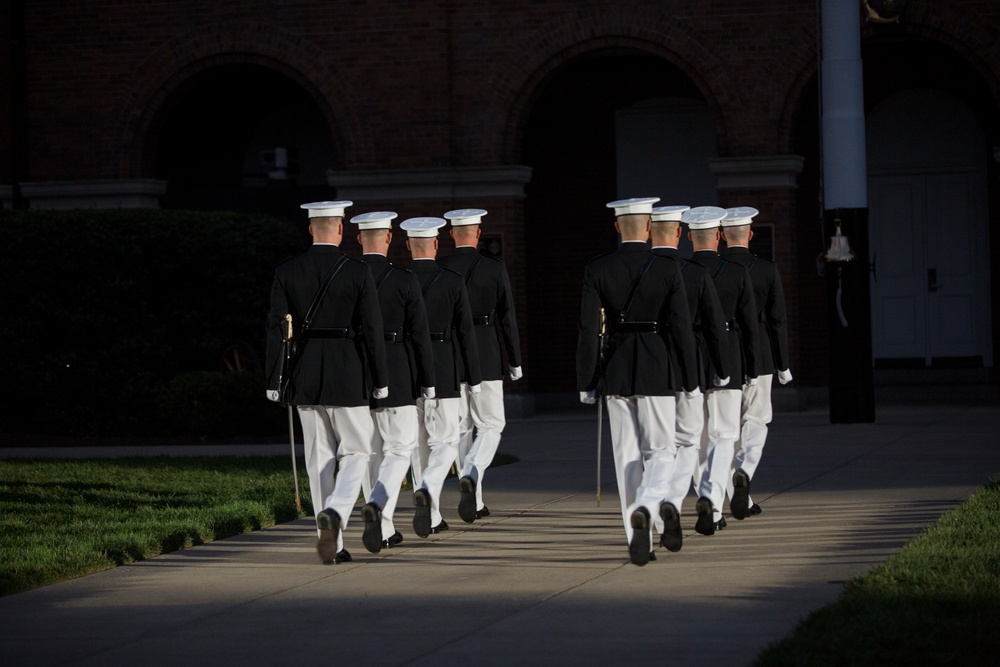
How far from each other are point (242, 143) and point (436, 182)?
15.6ft

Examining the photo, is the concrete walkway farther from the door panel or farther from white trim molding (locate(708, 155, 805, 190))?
the door panel

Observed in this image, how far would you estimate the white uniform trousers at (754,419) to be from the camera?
10484 millimetres

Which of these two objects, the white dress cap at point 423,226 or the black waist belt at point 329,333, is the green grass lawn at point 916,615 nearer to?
A: the black waist belt at point 329,333

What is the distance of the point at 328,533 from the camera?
878 cm

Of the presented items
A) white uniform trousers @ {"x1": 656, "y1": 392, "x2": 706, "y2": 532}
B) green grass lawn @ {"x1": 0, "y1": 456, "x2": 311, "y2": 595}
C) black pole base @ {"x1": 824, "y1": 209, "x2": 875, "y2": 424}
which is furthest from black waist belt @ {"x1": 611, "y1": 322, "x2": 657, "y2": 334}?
black pole base @ {"x1": 824, "y1": 209, "x2": 875, "y2": 424}

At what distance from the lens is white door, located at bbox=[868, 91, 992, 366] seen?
68.9 feet

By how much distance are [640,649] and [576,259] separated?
15.3 metres

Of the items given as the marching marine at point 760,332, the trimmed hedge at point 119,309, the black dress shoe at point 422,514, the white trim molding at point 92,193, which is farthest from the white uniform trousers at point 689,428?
the white trim molding at point 92,193

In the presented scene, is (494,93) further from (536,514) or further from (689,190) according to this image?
(536,514)

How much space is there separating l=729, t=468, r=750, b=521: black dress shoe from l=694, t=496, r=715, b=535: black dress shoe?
59 cm

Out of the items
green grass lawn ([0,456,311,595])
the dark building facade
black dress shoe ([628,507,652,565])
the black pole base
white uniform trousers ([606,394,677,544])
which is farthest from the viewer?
the dark building facade

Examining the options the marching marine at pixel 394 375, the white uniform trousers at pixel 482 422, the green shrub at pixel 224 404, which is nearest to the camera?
the marching marine at pixel 394 375

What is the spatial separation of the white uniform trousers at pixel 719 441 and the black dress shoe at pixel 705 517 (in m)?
0.09

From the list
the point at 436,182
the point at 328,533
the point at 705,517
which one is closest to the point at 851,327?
the point at 436,182
